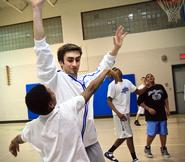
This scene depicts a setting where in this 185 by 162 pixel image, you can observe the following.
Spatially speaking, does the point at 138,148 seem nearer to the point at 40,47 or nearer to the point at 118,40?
the point at 118,40

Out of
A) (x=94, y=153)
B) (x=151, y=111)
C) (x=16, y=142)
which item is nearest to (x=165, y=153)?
(x=151, y=111)

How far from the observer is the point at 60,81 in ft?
8.45

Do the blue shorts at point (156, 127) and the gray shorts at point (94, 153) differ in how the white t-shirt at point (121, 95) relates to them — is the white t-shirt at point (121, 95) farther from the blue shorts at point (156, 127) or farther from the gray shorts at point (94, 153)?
the gray shorts at point (94, 153)

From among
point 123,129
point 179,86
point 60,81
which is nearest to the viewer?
point 60,81

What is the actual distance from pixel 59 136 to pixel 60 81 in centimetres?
59

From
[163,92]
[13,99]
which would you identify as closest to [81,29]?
[13,99]

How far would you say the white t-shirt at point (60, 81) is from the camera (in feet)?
7.59

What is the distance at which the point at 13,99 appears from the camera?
16.2 m

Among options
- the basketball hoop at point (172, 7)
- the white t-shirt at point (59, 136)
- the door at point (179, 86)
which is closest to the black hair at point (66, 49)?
the white t-shirt at point (59, 136)

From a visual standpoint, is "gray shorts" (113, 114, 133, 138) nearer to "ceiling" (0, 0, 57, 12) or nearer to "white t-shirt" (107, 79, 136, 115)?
"white t-shirt" (107, 79, 136, 115)

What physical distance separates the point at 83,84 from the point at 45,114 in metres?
0.68

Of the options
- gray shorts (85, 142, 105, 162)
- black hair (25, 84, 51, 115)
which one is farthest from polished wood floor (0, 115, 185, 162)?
black hair (25, 84, 51, 115)

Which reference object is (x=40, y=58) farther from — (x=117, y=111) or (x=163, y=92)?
(x=163, y=92)

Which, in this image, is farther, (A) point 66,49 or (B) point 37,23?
(A) point 66,49
